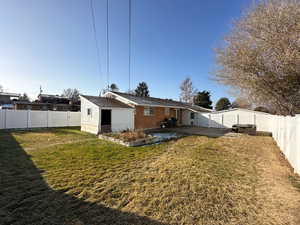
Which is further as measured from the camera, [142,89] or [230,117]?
[142,89]

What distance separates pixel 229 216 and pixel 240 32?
8.63m

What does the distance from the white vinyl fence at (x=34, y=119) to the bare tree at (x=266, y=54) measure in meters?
16.4

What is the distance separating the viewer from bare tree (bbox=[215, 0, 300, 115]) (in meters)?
6.02

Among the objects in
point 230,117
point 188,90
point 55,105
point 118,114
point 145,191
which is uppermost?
point 188,90

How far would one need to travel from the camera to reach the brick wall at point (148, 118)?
46.9 ft

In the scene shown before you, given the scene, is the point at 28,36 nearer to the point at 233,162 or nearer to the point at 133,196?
the point at 133,196

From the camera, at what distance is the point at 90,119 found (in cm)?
1285

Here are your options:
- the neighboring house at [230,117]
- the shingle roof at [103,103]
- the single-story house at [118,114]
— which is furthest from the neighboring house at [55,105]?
the neighboring house at [230,117]

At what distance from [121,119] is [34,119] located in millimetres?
9270

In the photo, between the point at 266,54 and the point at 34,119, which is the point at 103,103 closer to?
Answer: the point at 34,119

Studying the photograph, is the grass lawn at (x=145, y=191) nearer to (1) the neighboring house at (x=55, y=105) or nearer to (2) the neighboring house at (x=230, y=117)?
(2) the neighboring house at (x=230, y=117)

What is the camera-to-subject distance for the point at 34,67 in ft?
46.0

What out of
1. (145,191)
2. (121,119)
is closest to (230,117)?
(121,119)

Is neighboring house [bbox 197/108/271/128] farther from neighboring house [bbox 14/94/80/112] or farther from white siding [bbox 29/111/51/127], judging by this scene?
neighboring house [bbox 14/94/80/112]
